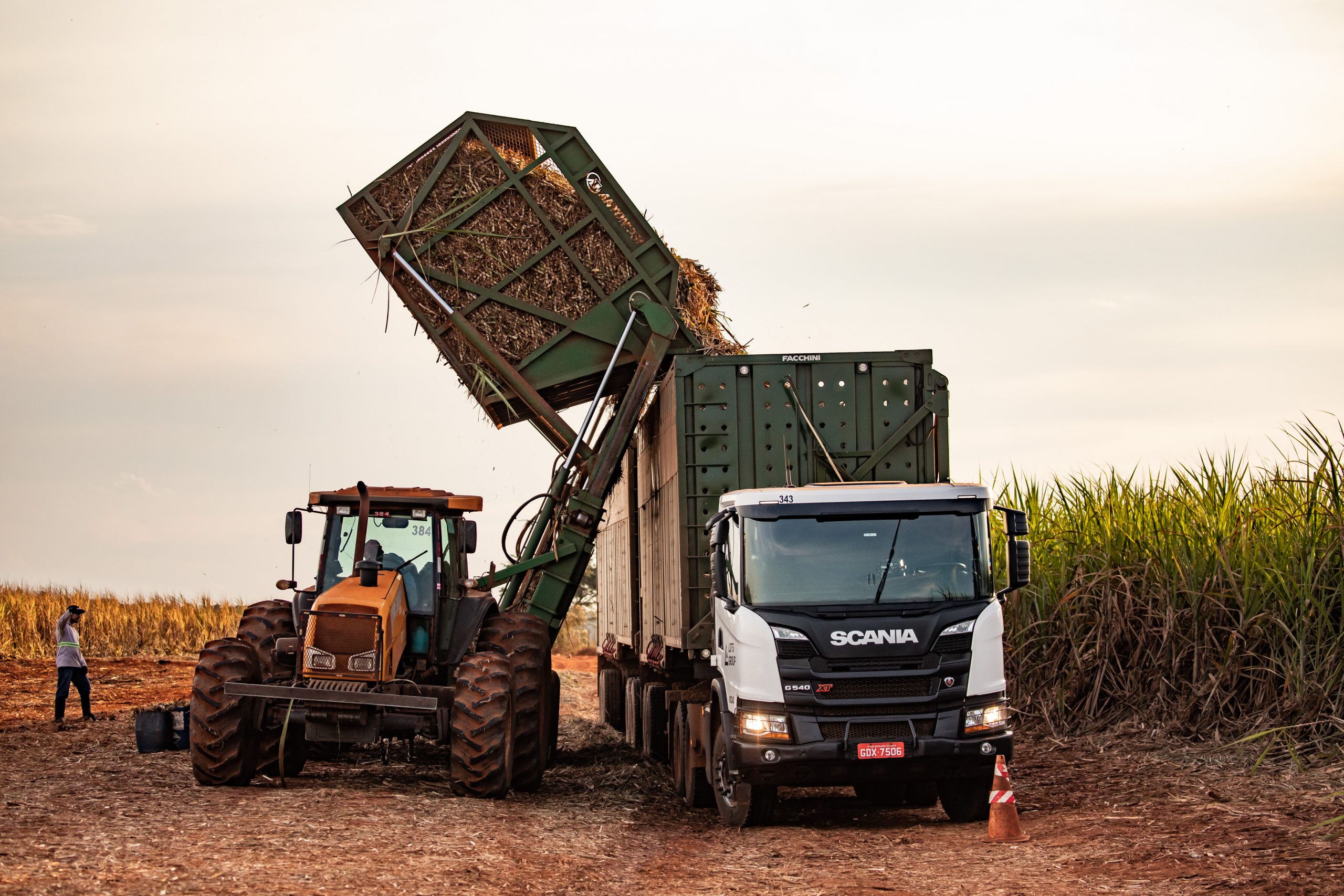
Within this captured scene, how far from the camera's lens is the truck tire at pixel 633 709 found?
1652 cm

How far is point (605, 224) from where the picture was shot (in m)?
15.3

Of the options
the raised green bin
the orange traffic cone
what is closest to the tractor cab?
the raised green bin

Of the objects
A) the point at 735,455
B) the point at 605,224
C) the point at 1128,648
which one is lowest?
the point at 1128,648

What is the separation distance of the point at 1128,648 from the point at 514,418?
7.36 meters

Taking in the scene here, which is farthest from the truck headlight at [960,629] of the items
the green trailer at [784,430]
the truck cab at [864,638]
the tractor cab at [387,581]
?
the tractor cab at [387,581]

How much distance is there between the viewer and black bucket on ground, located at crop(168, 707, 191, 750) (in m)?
13.9

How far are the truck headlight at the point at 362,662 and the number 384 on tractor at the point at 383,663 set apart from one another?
0.05ft

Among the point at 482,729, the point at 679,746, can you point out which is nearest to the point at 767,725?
the point at 482,729

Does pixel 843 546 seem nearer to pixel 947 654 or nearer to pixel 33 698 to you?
pixel 947 654

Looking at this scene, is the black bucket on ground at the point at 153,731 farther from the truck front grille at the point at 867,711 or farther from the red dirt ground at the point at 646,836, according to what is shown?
the truck front grille at the point at 867,711

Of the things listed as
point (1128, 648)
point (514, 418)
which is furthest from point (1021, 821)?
point (514, 418)

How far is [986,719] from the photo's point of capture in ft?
34.1

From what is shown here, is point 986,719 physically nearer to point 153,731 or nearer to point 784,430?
point 784,430

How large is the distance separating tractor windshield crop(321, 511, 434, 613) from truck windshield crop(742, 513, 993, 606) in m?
3.64
